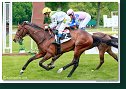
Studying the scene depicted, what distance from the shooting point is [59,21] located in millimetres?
10352

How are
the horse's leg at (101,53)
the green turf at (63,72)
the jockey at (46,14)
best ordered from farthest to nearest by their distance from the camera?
the horse's leg at (101,53) < the green turf at (63,72) < the jockey at (46,14)

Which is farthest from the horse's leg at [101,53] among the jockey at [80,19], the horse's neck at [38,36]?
the horse's neck at [38,36]

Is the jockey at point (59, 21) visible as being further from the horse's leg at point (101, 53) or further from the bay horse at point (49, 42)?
the horse's leg at point (101, 53)

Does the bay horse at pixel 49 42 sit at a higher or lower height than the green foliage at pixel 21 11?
lower

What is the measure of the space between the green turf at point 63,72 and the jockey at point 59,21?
416 millimetres

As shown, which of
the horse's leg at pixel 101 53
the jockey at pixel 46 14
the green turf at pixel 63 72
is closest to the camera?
the jockey at pixel 46 14

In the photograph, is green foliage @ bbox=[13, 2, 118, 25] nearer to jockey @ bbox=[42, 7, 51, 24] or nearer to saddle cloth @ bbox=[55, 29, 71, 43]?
jockey @ bbox=[42, 7, 51, 24]

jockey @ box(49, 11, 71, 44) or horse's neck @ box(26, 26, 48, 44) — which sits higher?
jockey @ box(49, 11, 71, 44)

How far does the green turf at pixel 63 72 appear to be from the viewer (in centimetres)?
1041

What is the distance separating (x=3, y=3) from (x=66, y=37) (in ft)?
3.76

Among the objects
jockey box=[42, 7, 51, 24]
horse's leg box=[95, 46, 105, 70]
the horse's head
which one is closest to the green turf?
horse's leg box=[95, 46, 105, 70]

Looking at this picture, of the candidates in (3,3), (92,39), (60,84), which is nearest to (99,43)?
(92,39)

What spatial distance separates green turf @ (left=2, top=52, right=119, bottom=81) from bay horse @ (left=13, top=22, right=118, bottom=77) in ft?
0.27

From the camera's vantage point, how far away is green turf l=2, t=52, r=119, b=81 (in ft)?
34.2
